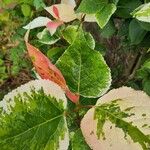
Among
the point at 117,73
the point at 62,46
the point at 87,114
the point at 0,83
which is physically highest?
the point at 87,114

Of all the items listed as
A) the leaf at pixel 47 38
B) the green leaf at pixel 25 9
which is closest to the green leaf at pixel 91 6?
the leaf at pixel 47 38

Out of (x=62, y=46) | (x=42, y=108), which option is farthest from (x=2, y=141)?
(x=62, y=46)

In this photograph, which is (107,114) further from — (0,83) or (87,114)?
(0,83)

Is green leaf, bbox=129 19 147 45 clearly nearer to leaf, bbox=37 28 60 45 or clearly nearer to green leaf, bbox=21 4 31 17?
leaf, bbox=37 28 60 45

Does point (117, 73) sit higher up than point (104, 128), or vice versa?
point (104, 128)

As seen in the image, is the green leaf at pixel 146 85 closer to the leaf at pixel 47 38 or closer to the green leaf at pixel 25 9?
the leaf at pixel 47 38

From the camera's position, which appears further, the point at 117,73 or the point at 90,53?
the point at 117,73
